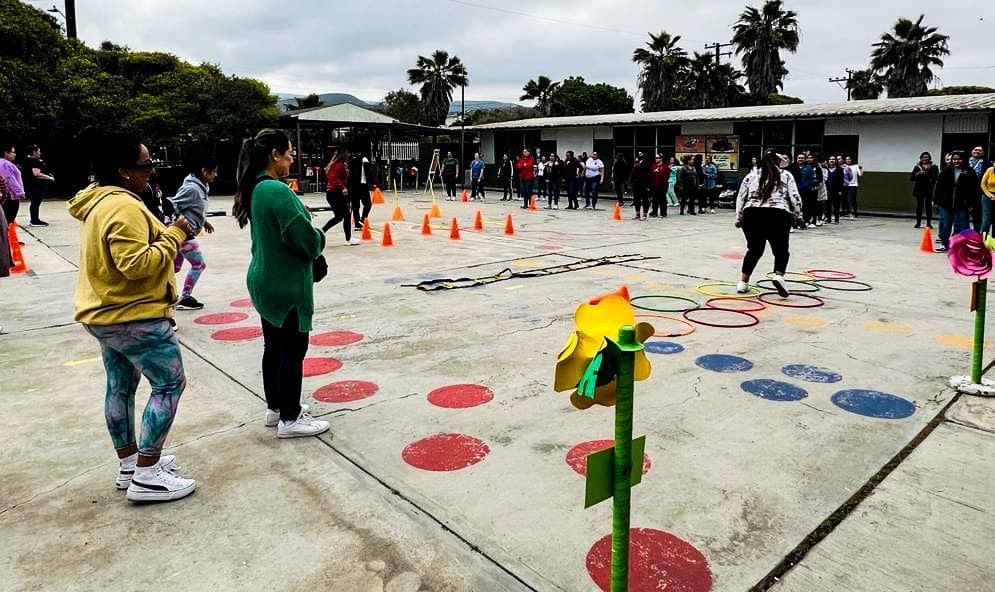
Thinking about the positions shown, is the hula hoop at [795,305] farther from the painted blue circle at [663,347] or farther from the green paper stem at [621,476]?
the green paper stem at [621,476]

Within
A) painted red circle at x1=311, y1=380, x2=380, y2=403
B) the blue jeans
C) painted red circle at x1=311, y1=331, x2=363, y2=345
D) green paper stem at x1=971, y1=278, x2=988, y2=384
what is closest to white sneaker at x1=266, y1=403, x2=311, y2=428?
painted red circle at x1=311, y1=380, x2=380, y2=403

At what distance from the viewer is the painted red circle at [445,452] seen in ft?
11.2

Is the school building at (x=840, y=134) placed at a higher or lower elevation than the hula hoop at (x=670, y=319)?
higher

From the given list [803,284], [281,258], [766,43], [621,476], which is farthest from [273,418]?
[766,43]

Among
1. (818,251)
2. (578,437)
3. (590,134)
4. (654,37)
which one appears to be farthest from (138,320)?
(654,37)

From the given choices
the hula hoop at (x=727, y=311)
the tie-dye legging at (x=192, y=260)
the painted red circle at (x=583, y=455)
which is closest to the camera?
the painted red circle at (x=583, y=455)

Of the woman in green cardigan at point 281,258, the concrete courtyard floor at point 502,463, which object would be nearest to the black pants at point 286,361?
the woman in green cardigan at point 281,258

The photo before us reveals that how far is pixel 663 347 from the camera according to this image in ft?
18.0

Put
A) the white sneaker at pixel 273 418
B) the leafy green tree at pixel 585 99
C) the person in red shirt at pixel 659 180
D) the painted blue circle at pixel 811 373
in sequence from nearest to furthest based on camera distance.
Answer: the white sneaker at pixel 273 418 < the painted blue circle at pixel 811 373 < the person in red shirt at pixel 659 180 < the leafy green tree at pixel 585 99

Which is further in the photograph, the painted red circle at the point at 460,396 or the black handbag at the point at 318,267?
the painted red circle at the point at 460,396

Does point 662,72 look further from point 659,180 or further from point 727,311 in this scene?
point 727,311

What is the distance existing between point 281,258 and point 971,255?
14.0 ft

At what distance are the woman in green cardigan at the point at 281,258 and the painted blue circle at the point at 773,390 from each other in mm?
2716

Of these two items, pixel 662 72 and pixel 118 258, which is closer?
pixel 118 258
